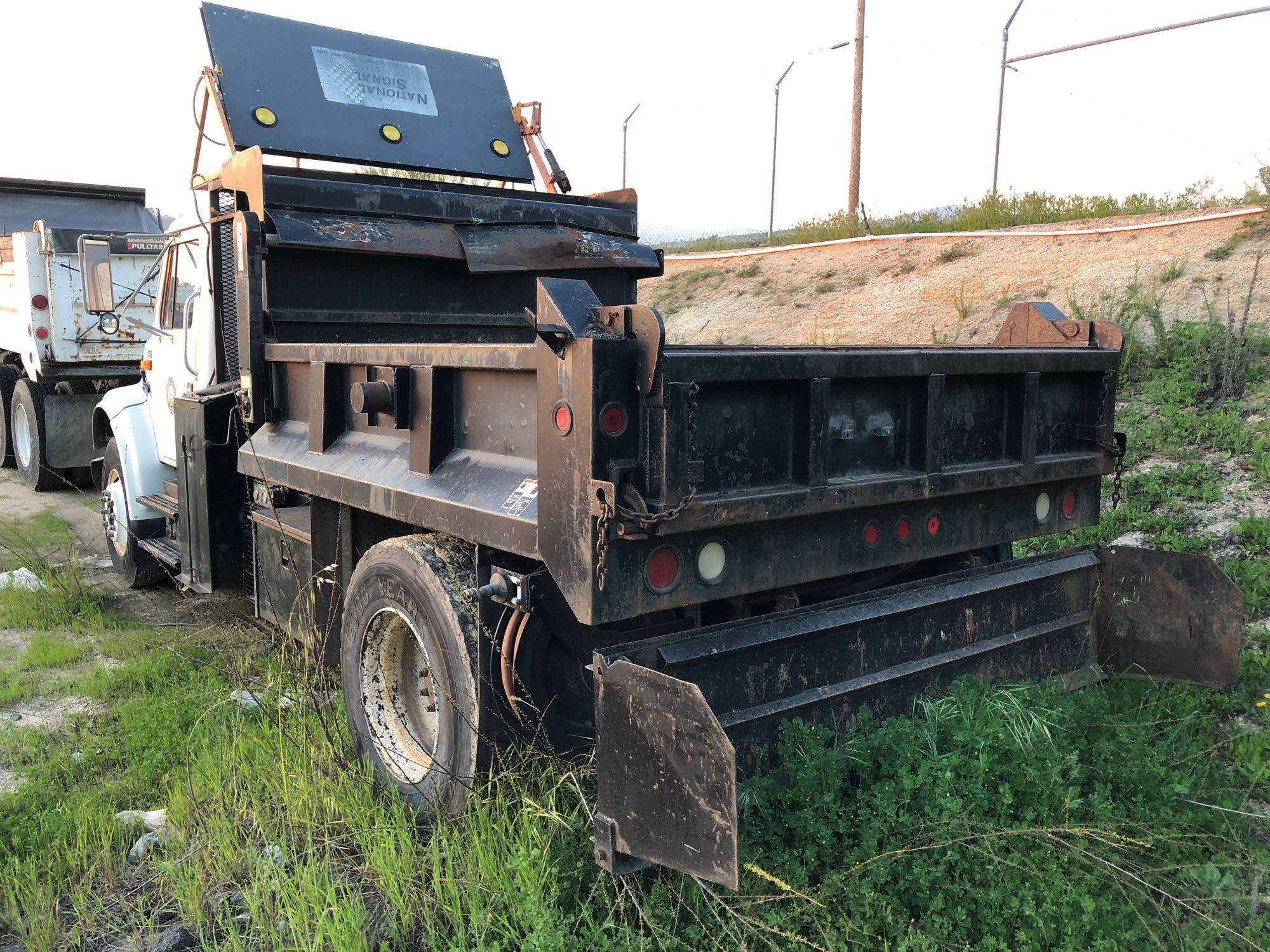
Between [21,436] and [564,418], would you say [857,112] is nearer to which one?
[21,436]

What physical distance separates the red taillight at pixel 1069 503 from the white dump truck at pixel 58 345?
875 cm

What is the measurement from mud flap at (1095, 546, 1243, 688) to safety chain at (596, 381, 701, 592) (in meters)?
2.23

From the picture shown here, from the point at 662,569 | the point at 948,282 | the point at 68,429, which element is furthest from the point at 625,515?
the point at 948,282

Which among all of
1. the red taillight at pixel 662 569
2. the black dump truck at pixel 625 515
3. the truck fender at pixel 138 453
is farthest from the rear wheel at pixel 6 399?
the red taillight at pixel 662 569

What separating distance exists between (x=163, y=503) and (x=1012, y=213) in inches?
534

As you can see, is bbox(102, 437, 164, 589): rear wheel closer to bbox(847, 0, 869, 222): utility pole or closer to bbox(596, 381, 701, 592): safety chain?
bbox(596, 381, 701, 592): safety chain

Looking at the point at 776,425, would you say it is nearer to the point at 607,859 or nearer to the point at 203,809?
the point at 607,859

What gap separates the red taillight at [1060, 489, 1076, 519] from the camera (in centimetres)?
394

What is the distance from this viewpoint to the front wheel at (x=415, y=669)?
3.07 m

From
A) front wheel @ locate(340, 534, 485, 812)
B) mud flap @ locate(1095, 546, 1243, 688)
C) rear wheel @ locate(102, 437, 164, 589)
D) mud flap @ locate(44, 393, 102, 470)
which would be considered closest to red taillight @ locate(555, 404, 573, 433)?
front wheel @ locate(340, 534, 485, 812)

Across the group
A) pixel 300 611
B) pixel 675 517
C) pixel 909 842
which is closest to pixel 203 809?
pixel 300 611

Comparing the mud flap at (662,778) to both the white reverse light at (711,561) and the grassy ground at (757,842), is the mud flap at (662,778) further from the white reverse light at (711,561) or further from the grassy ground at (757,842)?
the white reverse light at (711,561)

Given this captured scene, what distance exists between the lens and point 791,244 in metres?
18.0

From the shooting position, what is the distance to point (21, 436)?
1149 cm
